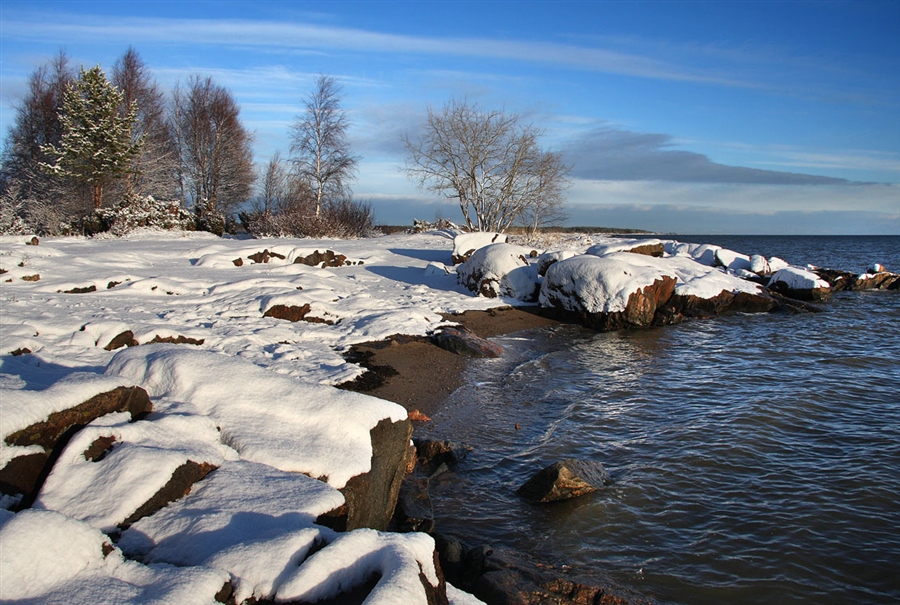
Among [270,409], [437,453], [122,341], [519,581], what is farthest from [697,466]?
[122,341]

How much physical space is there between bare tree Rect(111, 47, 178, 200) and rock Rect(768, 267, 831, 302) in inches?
1324

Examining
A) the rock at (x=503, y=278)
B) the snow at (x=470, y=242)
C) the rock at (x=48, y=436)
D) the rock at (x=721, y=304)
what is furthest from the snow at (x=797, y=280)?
the rock at (x=48, y=436)

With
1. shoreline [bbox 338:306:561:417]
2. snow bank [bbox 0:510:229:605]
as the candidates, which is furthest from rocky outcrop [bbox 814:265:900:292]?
snow bank [bbox 0:510:229:605]

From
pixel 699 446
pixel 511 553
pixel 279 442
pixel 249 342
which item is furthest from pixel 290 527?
pixel 249 342

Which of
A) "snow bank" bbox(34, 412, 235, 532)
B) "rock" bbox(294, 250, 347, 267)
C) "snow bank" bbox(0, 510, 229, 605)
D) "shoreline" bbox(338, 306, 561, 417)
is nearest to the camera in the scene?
"snow bank" bbox(0, 510, 229, 605)

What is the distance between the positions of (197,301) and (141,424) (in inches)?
324

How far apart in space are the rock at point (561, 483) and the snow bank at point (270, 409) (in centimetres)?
190

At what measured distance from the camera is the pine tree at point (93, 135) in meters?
26.1

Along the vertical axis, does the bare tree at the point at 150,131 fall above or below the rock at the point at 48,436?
above

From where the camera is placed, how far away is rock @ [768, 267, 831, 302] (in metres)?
20.2

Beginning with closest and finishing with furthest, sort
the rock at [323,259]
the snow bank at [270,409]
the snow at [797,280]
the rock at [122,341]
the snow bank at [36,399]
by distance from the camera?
the snow bank at [36,399] < the snow bank at [270,409] < the rock at [122,341] < the rock at [323,259] < the snow at [797,280]

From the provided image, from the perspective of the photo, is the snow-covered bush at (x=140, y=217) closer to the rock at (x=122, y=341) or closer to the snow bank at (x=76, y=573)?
the rock at (x=122, y=341)

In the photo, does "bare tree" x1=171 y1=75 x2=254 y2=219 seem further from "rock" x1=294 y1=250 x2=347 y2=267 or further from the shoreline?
the shoreline

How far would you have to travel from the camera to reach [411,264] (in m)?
20.1
